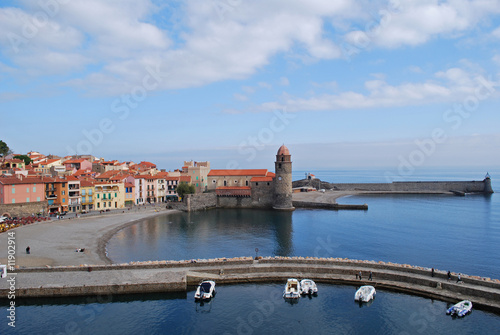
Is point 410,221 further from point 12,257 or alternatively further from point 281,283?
point 12,257

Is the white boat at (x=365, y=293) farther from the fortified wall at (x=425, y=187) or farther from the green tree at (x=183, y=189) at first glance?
the fortified wall at (x=425, y=187)

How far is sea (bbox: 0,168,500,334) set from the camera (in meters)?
17.8

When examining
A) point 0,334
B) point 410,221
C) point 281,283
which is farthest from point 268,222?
point 0,334

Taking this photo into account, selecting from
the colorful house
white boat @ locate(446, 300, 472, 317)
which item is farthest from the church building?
white boat @ locate(446, 300, 472, 317)

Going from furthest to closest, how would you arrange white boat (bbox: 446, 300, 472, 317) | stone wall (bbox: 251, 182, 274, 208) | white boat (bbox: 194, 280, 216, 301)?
stone wall (bbox: 251, 182, 274, 208)
white boat (bbox: 194, 280, 216, 301)
white boat (bbox: 446, 300, 472, 317)

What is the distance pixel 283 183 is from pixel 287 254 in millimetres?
31080

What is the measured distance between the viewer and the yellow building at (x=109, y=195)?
54719 mm

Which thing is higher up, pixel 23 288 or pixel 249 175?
pixel 249 175

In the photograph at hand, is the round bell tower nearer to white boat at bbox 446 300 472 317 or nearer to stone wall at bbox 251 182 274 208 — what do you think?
stone wall at bbox 251 182 274 208

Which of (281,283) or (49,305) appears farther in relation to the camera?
(281,283)

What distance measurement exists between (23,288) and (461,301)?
23.9m

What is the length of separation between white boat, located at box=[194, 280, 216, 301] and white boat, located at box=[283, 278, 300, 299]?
4194 mm

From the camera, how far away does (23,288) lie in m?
20.6

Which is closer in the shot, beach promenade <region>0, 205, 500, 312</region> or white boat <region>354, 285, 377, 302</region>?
white boat <region>354, 285, 377, 302</region>
